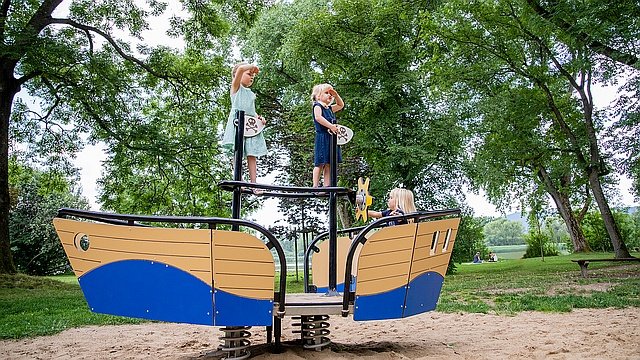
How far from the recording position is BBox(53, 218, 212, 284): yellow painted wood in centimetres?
315

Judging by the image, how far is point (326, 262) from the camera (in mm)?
5293

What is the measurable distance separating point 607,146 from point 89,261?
16692mm

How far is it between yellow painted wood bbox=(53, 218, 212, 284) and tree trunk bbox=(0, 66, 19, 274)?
34.9ft

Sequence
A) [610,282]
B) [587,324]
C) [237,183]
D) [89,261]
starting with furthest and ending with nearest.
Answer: [610,282], [587,324], [237,183], [89,261]

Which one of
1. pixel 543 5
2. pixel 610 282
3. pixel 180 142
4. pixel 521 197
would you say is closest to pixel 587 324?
pixel 610 282

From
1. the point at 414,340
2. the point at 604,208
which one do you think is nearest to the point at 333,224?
the point at 414,340

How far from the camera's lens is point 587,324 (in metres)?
5.33

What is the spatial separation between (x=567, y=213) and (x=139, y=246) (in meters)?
24.8

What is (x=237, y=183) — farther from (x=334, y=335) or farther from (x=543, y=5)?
(x=543, y=5)

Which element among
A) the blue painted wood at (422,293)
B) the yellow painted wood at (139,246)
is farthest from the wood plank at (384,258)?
the yellow painted wood at (139,246)

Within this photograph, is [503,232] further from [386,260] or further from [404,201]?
[386,260]

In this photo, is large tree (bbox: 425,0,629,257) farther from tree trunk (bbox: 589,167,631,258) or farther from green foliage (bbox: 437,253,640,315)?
green foliage (bbox: 437,253,640,315)

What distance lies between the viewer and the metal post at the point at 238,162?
12.7 ft

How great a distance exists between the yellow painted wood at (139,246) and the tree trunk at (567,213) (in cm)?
2038
